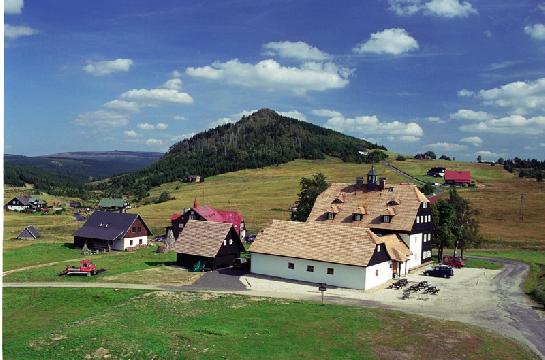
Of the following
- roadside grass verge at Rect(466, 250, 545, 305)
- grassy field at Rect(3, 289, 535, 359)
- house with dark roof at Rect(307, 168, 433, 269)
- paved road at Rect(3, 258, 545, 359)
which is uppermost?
house with dark roof at Rect(307, 168, 433, 269)

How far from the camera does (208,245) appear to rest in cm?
5816

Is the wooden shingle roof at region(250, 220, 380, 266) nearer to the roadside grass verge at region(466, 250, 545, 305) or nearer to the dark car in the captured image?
the dark car

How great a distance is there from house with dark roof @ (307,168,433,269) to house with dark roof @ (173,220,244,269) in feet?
44.2

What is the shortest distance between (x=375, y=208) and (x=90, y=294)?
36.7 metres

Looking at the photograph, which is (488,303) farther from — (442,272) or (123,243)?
(123,243)

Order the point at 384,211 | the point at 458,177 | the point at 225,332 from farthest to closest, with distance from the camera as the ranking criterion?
the point at 458,177 → the point at 384,211 → the point at 225,332

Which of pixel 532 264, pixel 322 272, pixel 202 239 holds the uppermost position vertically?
pixel 202 239

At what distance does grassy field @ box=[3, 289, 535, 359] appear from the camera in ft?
93.4

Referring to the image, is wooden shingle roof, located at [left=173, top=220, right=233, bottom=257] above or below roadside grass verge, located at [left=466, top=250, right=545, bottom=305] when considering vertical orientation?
above

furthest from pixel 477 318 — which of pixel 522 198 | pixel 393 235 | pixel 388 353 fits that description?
pixel 522 198

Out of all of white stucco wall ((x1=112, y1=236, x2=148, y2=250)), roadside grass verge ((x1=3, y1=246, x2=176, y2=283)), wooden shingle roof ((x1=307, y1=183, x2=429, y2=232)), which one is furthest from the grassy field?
white stucco wall ((x1=112, y1=236, x2=148, y2=250))

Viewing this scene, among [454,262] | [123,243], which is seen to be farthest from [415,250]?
[123,243]

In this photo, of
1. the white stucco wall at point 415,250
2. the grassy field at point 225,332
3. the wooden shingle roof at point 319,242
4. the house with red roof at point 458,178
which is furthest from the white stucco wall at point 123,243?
the house with red roof at point 458,178

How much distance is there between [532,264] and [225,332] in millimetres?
50459
